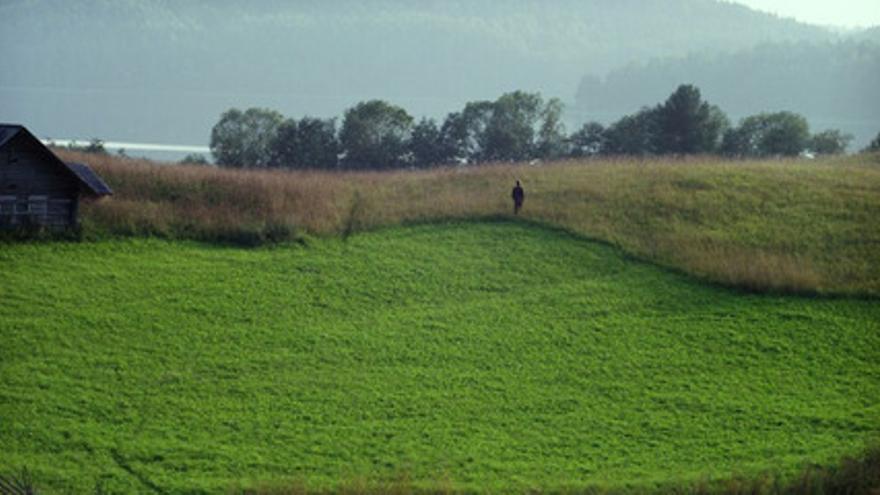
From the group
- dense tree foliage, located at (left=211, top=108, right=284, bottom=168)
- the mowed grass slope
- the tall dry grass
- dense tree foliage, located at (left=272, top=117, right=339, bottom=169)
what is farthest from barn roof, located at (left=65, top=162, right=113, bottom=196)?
dense tree foliage, located at (left=211, top=108, right=284, bottom=168)

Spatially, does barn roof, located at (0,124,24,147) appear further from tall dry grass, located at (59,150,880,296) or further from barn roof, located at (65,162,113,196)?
tall dry grass, located at (59,150,880,296)

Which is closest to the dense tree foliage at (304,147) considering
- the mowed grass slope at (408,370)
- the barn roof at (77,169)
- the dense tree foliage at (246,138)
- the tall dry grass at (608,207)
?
the dense tree foliage at (246,138)

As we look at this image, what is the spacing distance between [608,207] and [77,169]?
21872 millimetres

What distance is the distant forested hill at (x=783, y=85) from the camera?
14950 centimetres

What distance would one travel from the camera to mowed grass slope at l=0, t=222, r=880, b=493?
20094mm

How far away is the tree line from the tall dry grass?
1706cm

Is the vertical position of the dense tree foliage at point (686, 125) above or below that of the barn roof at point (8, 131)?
above

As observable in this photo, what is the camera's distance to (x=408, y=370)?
25531 millimetres

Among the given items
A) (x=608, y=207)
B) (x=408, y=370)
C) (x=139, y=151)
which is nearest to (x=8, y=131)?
(x=408, y=370)

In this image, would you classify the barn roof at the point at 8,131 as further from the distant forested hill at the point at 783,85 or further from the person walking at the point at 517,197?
the distant forested hill at the point at 783,85

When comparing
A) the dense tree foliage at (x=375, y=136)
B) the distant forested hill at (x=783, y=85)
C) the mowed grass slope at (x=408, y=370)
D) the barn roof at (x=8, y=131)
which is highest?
the distant forested hill at (x=783, y=85)

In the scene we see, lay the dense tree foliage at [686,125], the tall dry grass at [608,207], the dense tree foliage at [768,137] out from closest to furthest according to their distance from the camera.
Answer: the tall dry grass at [608,207] → the dense tree foliage at [686,125] → the dense tree foliage at [768,137]

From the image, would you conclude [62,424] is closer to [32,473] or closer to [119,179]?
[32,473]

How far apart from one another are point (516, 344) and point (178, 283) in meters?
11.5
